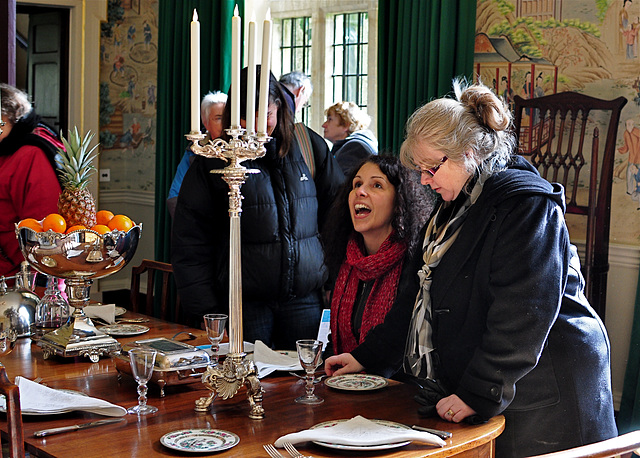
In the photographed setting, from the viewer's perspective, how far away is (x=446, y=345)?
1900 millimetres

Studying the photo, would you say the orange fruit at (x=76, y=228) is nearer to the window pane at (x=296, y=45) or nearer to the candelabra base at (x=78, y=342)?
the candelabra base at (x=78, y=342)

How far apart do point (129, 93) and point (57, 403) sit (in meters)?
5.34

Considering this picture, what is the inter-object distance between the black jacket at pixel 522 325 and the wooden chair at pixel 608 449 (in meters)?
0.32

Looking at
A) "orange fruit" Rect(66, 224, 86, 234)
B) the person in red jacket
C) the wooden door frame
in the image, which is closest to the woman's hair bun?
"orange fruit" Rect(66, 224, 86, 234)

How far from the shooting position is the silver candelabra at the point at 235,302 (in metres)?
1.74

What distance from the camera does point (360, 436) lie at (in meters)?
1.58

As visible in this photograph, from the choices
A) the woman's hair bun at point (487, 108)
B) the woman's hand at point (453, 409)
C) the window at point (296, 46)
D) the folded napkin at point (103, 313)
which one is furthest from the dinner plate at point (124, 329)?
the window at point (296, 46)

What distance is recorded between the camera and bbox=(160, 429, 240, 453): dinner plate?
1.55 meters

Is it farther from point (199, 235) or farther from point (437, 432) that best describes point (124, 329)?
point (437, 432)

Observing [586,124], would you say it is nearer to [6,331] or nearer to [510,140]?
[510,140]

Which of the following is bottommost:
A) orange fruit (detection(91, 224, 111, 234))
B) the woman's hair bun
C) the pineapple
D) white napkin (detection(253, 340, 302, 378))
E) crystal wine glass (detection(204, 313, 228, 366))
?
white napkin (detection(253, 340, 302, 378))

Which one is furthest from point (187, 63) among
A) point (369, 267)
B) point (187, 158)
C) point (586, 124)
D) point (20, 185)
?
point (369, 267)

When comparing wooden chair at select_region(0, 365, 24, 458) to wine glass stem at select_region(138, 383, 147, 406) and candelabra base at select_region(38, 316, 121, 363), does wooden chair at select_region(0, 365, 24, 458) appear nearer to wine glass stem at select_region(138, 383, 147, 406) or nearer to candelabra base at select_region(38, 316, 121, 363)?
wine glass stem at select_region(138, 383, 147, 406)

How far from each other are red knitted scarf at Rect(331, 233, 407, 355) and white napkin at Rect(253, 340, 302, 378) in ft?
0.98
